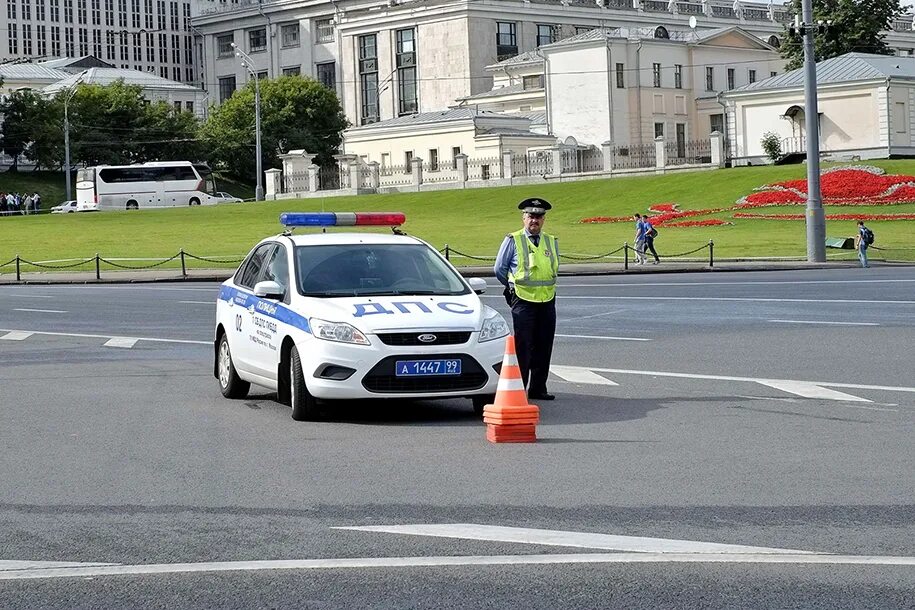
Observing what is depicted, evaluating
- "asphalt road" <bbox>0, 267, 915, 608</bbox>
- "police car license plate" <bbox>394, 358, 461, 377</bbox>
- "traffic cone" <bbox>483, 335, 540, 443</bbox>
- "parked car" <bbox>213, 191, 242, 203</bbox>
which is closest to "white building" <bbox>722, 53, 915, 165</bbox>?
"parked car" <bbox>213, 191, 242, 203</bbox>

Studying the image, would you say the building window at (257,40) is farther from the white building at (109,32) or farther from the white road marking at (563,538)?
the white road marking at (563,538)

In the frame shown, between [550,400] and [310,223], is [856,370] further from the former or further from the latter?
[310,223]

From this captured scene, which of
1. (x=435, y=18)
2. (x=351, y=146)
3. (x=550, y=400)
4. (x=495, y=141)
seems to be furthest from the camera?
(x=435, y=18)

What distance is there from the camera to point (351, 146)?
345ft

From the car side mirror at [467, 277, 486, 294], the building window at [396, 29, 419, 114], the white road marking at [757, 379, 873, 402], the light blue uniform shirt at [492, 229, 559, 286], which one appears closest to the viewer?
the white road marking at [757, 379, 873, 402]

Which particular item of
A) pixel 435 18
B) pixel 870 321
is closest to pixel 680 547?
pixel 870 321

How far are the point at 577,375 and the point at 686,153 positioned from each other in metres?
69.9

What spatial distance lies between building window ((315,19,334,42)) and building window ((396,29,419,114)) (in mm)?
16156

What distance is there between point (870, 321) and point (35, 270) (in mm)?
34256

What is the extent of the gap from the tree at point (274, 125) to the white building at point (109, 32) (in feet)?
185

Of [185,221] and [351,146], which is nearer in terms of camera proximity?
[185,221]

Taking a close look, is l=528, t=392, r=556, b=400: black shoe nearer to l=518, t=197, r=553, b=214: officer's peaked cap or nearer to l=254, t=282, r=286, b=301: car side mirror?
l=518, t=197, r=553, b=214: officer's peaked cap

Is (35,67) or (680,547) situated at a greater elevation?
(35,67)

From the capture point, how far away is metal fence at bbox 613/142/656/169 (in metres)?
85.8
